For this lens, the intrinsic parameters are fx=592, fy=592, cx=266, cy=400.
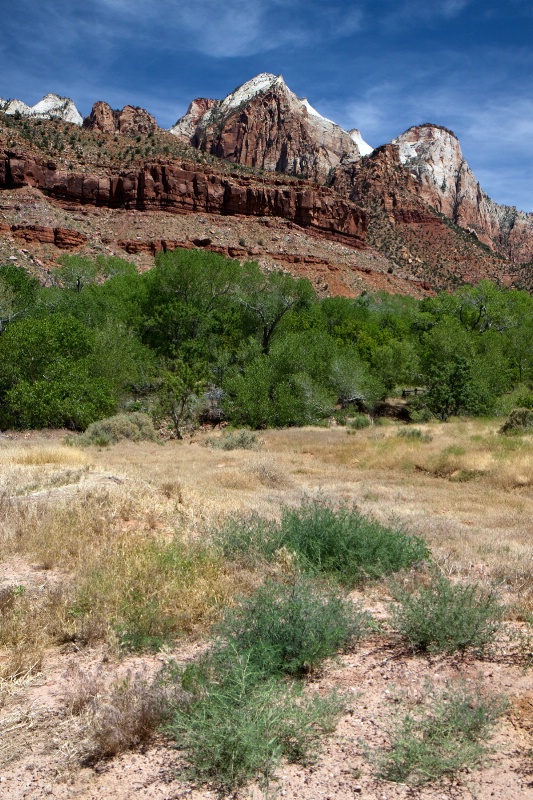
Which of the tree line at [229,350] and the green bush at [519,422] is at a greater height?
the tree line at [229,350]

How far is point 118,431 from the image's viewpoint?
71.7ft

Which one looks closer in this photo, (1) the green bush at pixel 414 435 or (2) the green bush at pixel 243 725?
(2) the green bush at pixel 243 725

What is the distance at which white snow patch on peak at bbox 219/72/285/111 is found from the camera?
149 m

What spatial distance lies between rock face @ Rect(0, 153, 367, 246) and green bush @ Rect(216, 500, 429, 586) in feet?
215

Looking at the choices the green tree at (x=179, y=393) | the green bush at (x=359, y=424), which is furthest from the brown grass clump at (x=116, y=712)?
the green bush at (x=359, y=424)

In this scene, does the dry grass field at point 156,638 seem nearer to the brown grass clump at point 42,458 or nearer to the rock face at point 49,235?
the brown grass clump at point 42,458

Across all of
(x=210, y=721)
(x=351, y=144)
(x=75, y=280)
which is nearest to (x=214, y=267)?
(x=75, y=280)

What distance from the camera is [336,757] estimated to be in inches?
129

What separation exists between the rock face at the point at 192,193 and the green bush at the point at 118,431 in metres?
50.2

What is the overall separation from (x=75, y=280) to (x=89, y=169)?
103 ft

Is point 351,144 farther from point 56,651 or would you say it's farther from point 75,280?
point 56,651

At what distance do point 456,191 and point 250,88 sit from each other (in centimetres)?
6571

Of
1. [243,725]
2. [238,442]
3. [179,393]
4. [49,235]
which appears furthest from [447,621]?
[49,235]

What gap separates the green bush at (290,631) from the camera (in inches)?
163
